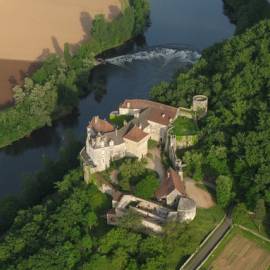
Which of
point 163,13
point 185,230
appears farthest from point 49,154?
point 163,13

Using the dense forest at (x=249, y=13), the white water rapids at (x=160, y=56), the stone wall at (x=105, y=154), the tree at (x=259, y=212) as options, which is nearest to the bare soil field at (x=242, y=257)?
the tree at (x=259, y=212)

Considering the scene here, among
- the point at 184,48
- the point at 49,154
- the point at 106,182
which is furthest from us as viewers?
the point at 184,48

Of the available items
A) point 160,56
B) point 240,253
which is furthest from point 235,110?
point 160,56

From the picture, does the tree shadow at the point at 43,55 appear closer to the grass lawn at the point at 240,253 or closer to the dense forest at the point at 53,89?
the dense forest at the point at 53,89

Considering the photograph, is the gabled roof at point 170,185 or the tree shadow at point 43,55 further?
the tree shadow at point 43,55

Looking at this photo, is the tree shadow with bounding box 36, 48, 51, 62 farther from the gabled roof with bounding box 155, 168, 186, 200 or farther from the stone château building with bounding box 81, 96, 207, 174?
the gabled roof with bounding box 155, 168, 186, 200

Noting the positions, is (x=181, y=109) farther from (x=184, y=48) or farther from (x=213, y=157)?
(x=184, y=48)
